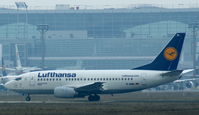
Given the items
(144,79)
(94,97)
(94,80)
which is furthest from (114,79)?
(144,79)

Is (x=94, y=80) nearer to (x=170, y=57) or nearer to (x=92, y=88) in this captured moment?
(x=92, y=88)

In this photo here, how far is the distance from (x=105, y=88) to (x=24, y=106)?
46.6ft

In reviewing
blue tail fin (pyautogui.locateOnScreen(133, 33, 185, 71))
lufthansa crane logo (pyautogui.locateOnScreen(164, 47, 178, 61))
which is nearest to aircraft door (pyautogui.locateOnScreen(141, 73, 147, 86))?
blue tail fin (pyautogui.locateOnScreen(133, 33, 185, 71))

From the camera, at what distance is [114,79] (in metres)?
90.3

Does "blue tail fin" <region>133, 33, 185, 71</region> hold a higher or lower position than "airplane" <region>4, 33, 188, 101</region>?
higher

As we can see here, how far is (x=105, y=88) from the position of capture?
297ft

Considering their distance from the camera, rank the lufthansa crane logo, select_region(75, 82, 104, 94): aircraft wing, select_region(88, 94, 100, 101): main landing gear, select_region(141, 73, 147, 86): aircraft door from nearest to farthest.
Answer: select_region(141, 73, 147, 86): aircraft door < select_region(75, 82, 104, 94): aircraft wing < the lufthansa crane logo < select_region(88, 94, 100, 101): main landing gear

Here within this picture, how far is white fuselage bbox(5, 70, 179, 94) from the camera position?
89.3 metres

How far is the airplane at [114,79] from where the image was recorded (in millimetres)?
89312

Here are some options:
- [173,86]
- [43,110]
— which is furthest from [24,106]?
[173,86]

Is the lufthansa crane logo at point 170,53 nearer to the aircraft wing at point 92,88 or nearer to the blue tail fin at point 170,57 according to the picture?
the blue tail fin at point 170,57

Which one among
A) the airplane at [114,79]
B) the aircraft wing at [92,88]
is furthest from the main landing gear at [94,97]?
the aircraft wing at [92,88]

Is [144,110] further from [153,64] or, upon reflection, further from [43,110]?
[153,64]

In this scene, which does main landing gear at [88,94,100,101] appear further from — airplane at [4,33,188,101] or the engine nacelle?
the engine nacelle
